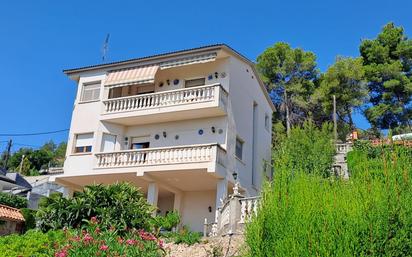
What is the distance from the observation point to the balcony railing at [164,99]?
75.7ft

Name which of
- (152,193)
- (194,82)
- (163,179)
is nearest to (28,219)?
(152,193)

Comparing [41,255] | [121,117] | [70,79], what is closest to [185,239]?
[41,255]

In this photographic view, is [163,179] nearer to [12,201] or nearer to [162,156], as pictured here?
[162,156]

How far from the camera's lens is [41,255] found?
403 inches

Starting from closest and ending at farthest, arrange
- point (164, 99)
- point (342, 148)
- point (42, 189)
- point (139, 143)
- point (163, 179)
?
point (163, 179) → point (164, 99) → point (139, 143) → point (342, 148) → point (42, 189)

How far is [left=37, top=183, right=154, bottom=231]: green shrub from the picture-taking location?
11.7 meters

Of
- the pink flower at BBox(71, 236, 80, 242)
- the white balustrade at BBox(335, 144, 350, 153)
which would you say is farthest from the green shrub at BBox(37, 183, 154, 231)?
the white balustrade at BBox(335, 144, 350, 153)

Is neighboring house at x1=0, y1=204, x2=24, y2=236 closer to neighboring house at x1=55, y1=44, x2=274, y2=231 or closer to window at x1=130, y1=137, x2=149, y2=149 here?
neighboring house at x1=55, y1=44, x2=274, y2=231

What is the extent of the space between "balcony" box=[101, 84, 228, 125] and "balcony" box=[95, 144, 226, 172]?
7.40 feet

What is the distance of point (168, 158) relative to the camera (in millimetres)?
22328

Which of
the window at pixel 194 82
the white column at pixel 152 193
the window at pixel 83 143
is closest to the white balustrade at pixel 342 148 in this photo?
the window at pixel 194 82

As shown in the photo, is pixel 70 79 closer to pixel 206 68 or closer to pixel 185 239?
pixel 206 68

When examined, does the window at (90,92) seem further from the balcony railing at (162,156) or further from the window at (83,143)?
the balcony railing at (162,156)

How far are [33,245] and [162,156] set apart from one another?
11.7 meters
